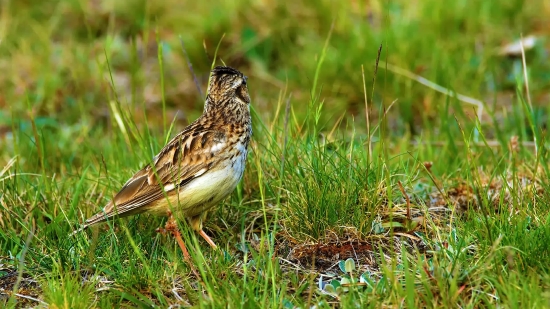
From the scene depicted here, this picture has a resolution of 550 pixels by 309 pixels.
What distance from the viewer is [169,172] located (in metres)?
5.38

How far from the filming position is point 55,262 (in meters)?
4.64

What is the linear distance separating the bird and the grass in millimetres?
170

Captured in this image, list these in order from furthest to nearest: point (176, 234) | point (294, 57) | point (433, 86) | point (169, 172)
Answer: point (294, 57)
point (433, 86)
point (169, 172)
point (176, 234)

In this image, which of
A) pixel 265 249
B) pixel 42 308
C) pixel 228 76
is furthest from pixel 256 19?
pixel 42 308

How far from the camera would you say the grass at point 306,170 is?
4.46 meters

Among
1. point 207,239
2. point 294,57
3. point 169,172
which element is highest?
point 169,172

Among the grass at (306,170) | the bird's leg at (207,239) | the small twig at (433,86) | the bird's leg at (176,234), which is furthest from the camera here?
the small twig at (433,86)

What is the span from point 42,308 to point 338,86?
15.1 feet

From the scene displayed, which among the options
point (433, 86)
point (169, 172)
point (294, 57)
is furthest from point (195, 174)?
point (294, 57)

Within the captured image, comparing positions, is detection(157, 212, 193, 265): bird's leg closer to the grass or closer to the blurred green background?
the grass

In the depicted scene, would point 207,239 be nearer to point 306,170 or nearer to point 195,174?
point 195,174

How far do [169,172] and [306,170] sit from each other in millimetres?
888

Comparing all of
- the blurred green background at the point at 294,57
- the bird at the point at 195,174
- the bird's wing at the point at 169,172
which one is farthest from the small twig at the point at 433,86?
the bird's wing at the point at 169,172

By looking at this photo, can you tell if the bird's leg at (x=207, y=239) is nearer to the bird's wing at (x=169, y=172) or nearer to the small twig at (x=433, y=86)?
the bird's wing at (x=169, y=172)
